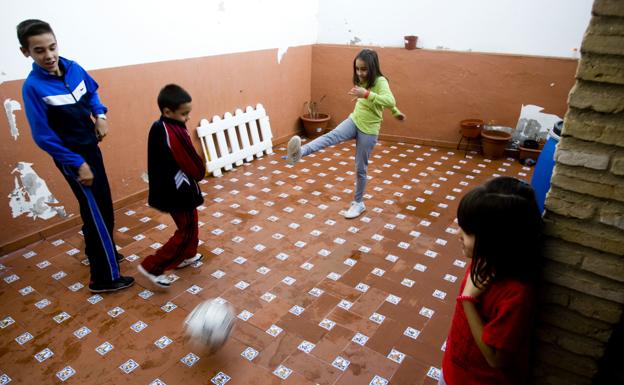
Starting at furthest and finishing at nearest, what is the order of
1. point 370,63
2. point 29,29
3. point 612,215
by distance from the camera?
1. point 370,63
2. point 29,29
3. point 612,215

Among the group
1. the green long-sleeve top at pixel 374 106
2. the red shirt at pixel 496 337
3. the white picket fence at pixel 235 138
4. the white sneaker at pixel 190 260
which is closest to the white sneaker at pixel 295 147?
the green long-sleeve top at pixel 374 106

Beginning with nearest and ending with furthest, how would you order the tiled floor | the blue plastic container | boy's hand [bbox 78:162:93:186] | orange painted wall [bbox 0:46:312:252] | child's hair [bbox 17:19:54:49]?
the blue plastic container < child's hair [bbox 17:19:54:49] < the tiled floor < boy's hand [bbox 78:162:93:186] < orange painted wall [bbox 0:46:312:252]

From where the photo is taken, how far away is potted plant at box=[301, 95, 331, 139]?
673cm

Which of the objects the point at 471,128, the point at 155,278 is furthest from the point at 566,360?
the point at 471,128

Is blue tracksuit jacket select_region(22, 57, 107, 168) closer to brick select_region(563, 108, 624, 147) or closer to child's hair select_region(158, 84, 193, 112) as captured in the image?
child's hair select_region(158, 84, 193, 112)

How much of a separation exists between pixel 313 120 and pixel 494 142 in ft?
9.21

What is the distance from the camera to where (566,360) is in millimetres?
1455

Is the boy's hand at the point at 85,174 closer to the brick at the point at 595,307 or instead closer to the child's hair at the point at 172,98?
the child's hair at the point at 172,98

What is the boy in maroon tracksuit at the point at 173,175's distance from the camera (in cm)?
267

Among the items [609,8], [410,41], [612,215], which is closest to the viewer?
[609,8]

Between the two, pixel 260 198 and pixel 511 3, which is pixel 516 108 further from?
pixel 260 198

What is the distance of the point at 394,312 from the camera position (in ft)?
9.41

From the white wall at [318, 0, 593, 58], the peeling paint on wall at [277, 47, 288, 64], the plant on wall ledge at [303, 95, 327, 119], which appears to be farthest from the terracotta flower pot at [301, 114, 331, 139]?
the white wall at [318, 0, 593, 58]

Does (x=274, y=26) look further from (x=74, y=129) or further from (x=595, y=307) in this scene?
(x=595, y=307)
